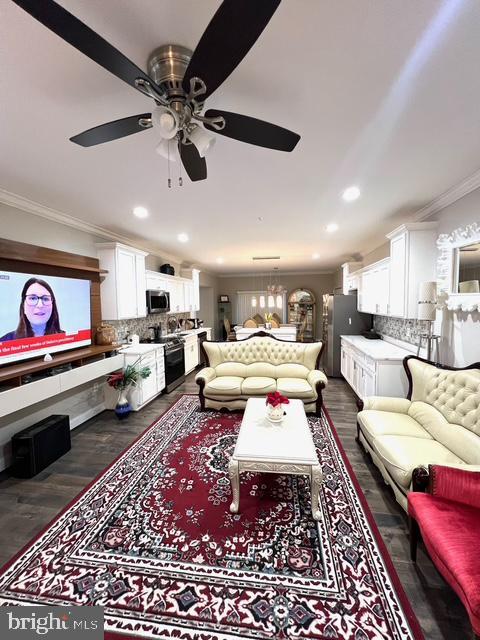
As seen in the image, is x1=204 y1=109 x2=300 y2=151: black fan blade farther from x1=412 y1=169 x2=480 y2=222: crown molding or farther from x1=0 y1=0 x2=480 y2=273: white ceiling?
x1=412 y1=169 x2=480 y2=222: crown molding

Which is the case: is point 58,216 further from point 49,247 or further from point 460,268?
point 460,268

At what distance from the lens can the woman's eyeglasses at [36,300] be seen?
2.72m

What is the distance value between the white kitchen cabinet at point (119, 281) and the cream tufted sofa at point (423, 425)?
360 centimetres

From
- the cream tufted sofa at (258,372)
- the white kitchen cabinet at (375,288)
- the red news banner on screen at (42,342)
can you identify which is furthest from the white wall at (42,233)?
the white kitchen cabinet at (375,288)

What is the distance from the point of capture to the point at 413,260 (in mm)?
3174

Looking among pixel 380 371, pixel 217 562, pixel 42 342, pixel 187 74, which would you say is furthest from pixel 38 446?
pixel 380 371

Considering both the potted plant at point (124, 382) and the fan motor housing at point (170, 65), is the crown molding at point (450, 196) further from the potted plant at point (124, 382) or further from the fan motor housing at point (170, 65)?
the potted plant at point (124, 382)

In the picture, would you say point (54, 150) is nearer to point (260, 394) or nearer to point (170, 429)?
point (170, 429)

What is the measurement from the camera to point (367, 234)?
4.31 metres

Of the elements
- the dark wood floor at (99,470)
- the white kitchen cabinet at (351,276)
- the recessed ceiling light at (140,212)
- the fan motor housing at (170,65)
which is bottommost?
the dark wood floor at (99,470)

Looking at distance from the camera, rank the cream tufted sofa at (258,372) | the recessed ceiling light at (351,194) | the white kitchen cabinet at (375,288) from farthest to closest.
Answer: the white kitchen cabinet at (375,288)
the cream tufted sofa at (258,372)
the recessed ceiling light at (351,194)

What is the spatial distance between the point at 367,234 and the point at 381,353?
80.2 inches

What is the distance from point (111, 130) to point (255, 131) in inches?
29.4

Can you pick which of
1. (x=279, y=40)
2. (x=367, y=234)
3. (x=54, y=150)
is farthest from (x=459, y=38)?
(x=367, y=234)
